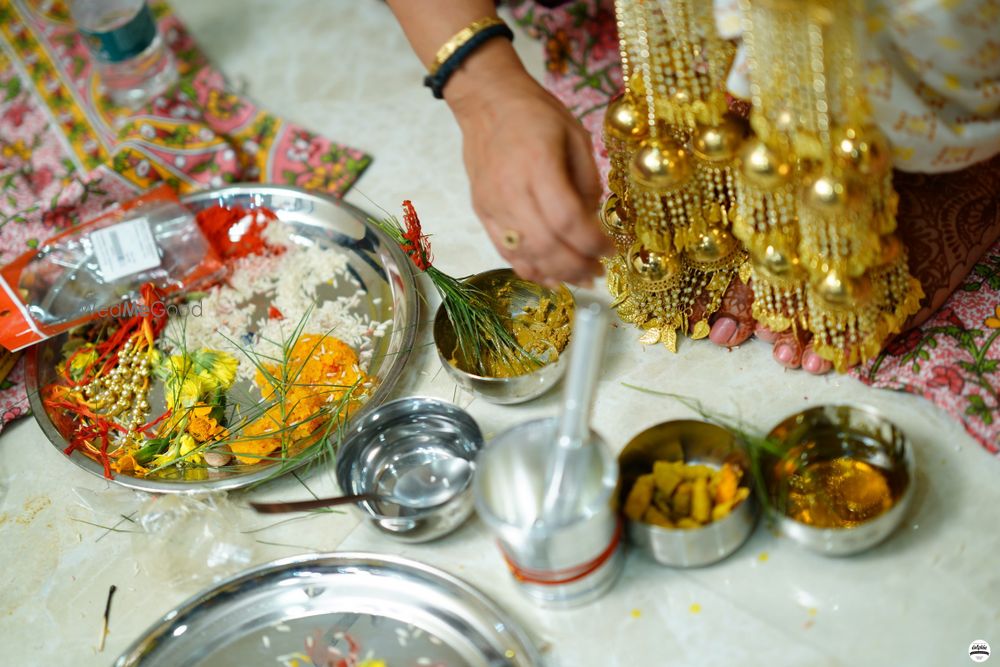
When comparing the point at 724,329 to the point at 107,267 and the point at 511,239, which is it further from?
the point at 107,267

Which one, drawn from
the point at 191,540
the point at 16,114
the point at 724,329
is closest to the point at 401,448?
the point at 191,540

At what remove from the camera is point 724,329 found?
43.6 inches

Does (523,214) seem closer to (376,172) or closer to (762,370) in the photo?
(762,370)

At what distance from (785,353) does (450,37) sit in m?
0.51

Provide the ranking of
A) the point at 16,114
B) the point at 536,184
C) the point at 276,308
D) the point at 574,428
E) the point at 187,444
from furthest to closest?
the point at 16,114 → the point at 276,308 → the point at 187,444 → the point at 536,184 → the point at 574,428

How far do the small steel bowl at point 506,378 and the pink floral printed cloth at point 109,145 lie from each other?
380mm

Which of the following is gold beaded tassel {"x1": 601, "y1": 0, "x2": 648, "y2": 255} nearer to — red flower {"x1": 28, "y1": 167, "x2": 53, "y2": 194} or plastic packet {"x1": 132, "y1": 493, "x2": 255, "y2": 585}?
plastic packet {"x1": 132, "y1": 493, "x2": 255, "y2": 585}

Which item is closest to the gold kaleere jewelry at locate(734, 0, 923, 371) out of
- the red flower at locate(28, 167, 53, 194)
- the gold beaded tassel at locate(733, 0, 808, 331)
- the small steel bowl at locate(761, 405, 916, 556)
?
the gold beaded tassel at locate(733, 0, 808, 331)

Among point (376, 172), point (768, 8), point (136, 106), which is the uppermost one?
point (768, 8)

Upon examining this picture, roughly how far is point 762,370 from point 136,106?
1.15 m

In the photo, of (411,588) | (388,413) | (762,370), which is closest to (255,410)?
(388,413)

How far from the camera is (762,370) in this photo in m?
1.09

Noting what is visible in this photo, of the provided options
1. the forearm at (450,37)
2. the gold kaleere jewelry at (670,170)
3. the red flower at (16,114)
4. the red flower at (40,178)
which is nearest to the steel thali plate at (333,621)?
the gold kaleere jewelry at (670,170)

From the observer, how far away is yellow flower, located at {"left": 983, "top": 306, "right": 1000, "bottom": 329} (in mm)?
1042
